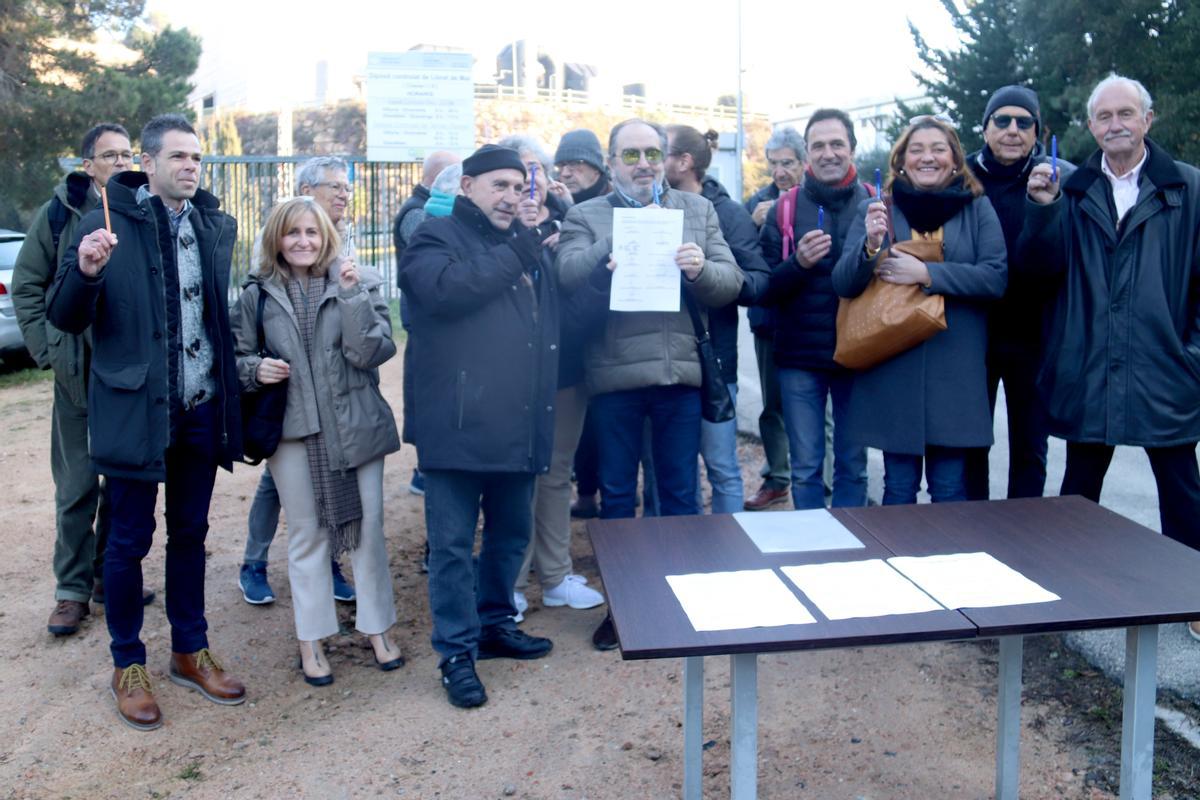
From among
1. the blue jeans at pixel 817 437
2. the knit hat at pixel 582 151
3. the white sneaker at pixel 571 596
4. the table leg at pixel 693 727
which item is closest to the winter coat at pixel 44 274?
the knit hat at pixel 582 151

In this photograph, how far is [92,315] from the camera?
353cm

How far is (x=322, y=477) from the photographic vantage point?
410 centimetres

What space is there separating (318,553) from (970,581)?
2.40m

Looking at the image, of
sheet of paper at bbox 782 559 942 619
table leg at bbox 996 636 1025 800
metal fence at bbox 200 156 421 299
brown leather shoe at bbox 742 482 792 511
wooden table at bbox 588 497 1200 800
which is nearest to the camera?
wooden table at bbox 588 497 1200 800

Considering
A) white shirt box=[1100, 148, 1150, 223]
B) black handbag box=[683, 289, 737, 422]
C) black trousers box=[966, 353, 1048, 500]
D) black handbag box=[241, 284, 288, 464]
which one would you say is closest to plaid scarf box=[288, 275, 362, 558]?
black handbag box=[241, 284, 288, 464]

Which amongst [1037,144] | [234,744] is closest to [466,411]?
[234,744]

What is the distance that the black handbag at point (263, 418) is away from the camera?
4.01m

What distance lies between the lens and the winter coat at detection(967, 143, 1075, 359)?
4352 millimetres

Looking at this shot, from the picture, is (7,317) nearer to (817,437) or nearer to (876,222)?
(817,437)

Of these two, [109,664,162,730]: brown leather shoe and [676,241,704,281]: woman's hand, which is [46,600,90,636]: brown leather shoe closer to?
[109,664,162,730]: brown leather shoe

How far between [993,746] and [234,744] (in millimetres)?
2466

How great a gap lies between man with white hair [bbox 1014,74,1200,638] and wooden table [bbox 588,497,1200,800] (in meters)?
0.73

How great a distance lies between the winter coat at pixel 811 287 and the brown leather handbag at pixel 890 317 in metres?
0.26

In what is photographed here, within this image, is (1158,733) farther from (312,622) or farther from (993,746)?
(312,622)
